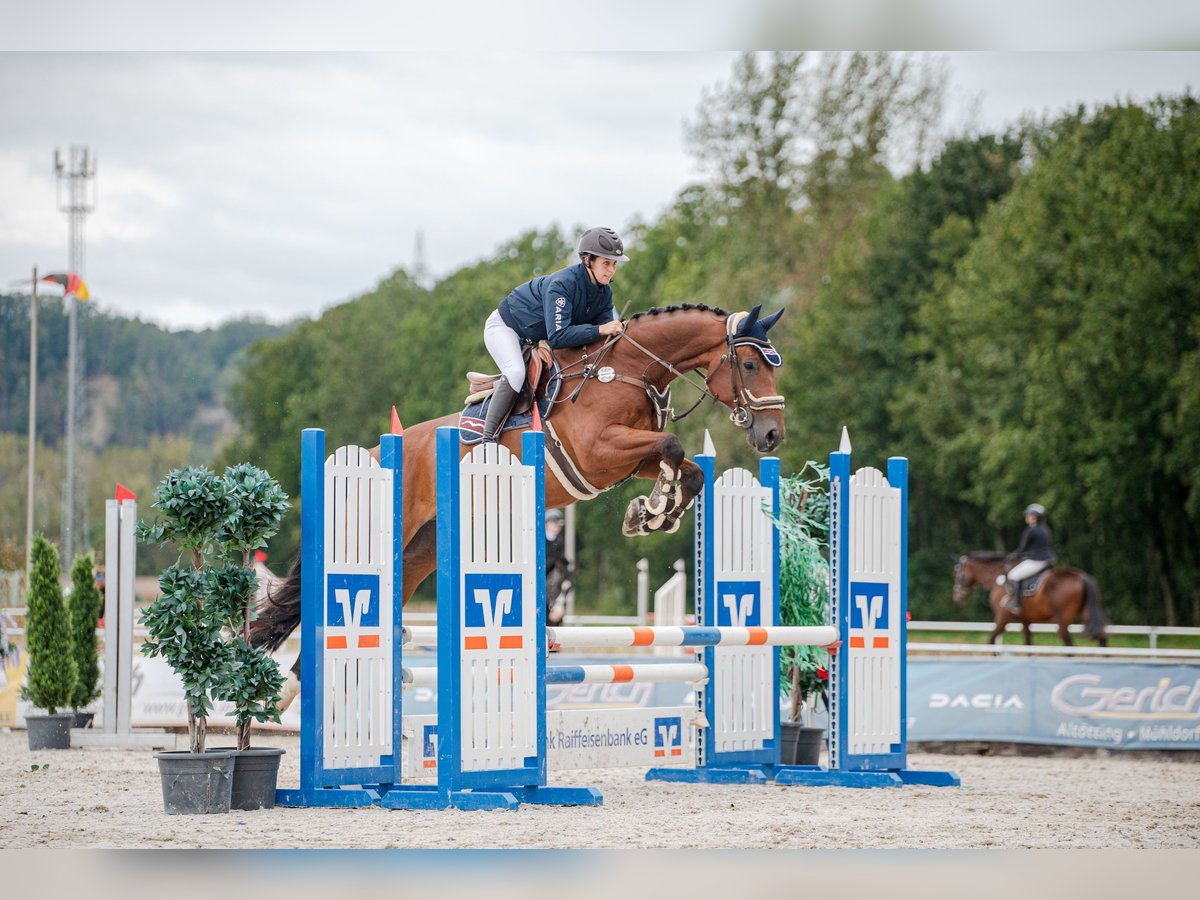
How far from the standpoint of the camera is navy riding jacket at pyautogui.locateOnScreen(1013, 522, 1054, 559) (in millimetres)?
14758

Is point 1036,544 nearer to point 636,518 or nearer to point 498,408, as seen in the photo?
point 636,518

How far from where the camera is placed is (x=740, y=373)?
584cm

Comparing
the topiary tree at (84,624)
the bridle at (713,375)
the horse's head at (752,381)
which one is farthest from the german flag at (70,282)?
the horse's head at (752,381)

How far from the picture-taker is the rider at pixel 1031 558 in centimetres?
1468

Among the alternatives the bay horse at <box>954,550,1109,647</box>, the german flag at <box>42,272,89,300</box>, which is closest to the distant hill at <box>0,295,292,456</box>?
the german flag at <box>42,272,89,300</box>

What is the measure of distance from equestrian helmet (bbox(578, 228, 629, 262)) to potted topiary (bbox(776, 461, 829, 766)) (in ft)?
6.47

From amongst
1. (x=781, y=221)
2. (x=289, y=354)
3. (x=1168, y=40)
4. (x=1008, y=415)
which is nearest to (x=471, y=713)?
(x=1168, y=40)

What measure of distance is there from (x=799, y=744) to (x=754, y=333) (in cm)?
275

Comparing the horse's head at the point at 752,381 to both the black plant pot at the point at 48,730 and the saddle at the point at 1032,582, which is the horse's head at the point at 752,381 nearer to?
the black plant pot at the point at 48,730

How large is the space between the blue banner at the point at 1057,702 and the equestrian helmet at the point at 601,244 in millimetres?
4939

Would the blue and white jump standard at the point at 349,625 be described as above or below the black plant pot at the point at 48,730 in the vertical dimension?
above

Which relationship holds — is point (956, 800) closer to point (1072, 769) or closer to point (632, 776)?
point (632, 776)

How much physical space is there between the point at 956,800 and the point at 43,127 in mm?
21758

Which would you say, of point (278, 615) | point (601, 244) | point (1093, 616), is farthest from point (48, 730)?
point (1093, 616)
